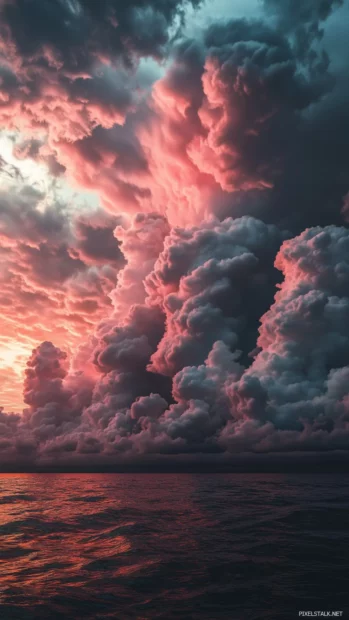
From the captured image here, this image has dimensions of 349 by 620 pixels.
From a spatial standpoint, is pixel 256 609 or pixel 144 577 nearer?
pixel 256 609

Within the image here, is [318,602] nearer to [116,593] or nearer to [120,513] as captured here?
[116,593]

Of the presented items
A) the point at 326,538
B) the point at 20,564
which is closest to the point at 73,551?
the point at 20,564

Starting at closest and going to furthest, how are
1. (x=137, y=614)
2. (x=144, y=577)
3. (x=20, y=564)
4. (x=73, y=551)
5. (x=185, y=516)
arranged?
(x=137, y=614) → (x=144, y=577) → (x=20, y=564) → (x=73, y=551) → (x=185, y=516)

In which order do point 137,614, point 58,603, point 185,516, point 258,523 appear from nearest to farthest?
point 137,614
point 58,603
point 258,523
point 185,516

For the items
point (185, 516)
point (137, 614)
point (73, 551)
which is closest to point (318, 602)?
point (137, 614)

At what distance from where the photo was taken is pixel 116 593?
15258 millimetres

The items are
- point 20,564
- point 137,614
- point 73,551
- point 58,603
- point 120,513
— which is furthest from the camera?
point 120,513

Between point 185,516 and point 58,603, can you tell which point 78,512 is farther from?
point 58,603

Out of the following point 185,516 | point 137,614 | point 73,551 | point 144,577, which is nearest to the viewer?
point 137,614

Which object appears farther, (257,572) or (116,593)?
(257,572)

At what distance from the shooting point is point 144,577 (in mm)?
17062

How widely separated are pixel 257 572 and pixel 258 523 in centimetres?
1268

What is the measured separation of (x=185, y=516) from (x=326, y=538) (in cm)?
1430

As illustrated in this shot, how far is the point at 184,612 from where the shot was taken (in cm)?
1330
